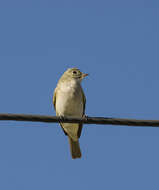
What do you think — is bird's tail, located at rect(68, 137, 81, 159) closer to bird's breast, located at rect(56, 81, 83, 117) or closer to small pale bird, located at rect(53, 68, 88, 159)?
small pale bird, located at rect(53, 68, 88, 159)

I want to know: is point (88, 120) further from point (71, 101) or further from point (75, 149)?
point (75, 149)

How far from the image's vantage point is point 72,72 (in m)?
10.8

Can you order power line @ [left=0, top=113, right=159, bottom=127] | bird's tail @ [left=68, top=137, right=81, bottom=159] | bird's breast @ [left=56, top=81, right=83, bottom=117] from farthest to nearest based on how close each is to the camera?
bird's tail @ [left=68, top=137, right=81, bottom=159]
bird's breast @ [left=56, top=81, right=83, bottom=117]
power line @ [left=0, top=113, right=159, bottom=127]

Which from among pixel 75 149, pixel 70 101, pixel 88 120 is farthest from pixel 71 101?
pixel 88 120

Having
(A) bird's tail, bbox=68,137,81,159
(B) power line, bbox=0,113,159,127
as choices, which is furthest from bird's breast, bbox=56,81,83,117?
(B) power line, bbox=0,113,159,127

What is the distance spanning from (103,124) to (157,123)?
80 centimetres

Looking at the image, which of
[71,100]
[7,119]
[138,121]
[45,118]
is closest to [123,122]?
[138,121]

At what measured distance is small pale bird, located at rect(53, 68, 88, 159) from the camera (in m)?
9.73

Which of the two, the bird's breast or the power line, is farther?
the bird's breast

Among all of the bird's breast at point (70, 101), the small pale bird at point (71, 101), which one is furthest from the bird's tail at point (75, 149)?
the bird's breast at point (70, 101)

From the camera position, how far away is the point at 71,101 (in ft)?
31.8

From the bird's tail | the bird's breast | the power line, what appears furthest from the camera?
the bird's tail

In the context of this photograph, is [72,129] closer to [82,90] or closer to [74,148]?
[74,148]

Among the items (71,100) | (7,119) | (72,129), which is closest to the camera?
(7,119)
